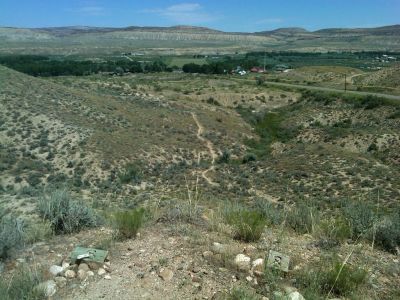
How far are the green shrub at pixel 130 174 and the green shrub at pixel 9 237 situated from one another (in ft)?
65.3

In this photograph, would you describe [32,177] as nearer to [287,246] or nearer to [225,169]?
[225,169]

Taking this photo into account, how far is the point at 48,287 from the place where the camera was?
521cm

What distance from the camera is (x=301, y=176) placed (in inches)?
1136

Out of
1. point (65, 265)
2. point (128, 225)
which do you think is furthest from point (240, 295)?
point (128, 225)

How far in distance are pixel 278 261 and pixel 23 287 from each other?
10.5 feet

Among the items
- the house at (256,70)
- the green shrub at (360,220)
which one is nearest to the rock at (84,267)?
the green shrub at (360,220)

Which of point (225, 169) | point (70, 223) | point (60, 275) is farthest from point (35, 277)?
point (225, 169)

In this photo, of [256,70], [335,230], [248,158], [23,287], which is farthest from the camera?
[256,70]

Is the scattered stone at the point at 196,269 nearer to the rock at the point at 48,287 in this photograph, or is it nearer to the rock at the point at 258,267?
the rock at the point at 258,267

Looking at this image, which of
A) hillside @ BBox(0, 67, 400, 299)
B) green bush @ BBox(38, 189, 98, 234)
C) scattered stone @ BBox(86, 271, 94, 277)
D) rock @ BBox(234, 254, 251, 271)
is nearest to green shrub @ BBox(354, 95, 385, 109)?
hillside @ BBox(0, 67, 400, 299)

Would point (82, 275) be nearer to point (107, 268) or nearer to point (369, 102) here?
point (107, 268)

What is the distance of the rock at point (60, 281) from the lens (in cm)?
537

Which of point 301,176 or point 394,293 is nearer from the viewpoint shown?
point 394,293

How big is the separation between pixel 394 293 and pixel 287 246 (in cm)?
175
